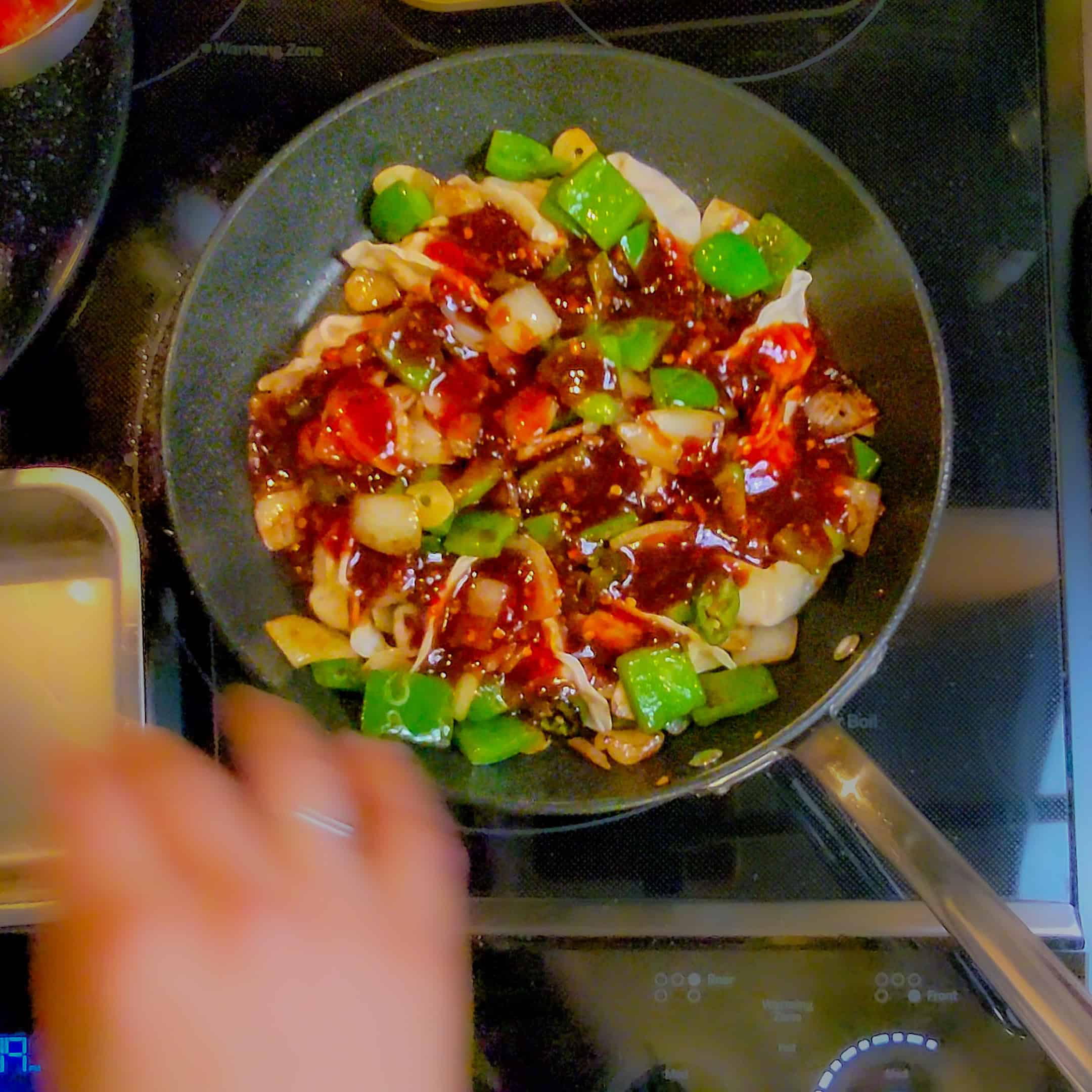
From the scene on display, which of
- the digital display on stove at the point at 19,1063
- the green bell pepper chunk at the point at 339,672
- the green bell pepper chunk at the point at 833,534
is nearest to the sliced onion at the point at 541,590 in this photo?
the green bell pepper chunk at the point at 339,672

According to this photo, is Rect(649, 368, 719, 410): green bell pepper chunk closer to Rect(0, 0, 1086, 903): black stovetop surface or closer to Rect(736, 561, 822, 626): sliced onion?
Rect(736, 561, 822, 626): sliced onion

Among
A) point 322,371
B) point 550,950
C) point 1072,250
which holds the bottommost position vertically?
point 550,950

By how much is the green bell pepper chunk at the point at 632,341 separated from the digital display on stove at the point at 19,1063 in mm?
1016

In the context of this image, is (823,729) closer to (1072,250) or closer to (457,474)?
(457,474)

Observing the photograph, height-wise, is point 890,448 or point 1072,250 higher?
point 1072,250

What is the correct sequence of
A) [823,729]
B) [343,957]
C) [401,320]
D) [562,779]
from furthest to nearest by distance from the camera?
[401,320] → [562,779] → [823,729] → [343,957]

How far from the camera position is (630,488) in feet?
4.16

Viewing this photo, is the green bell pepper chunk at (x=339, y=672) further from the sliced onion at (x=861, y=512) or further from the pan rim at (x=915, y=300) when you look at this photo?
the sliced onion at (x=861, y=512)

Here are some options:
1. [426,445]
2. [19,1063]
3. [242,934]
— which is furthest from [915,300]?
[19,1063]

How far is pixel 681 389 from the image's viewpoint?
126 cm

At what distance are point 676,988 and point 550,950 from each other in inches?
5.7

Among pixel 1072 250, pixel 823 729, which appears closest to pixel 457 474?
pixel 823 729

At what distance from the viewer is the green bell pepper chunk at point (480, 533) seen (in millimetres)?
1231

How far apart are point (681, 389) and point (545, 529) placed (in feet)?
0.80
